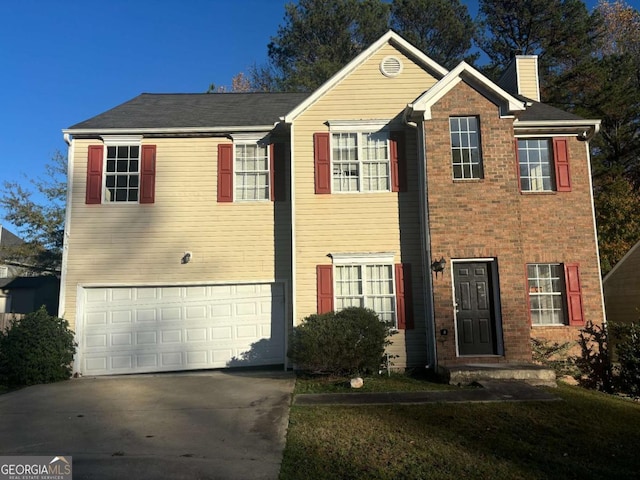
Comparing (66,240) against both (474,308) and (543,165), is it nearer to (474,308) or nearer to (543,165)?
(474,308)

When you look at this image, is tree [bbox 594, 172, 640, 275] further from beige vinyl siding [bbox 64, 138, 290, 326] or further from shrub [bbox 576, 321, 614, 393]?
beige vinyl siding [bbox 64, 138, 290, 326]

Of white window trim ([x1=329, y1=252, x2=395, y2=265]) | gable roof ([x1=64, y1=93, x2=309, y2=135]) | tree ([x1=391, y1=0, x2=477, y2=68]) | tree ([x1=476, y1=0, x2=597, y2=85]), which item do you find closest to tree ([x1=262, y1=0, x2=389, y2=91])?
tree ([x1=391, y1=0, x2=477, y2=68])

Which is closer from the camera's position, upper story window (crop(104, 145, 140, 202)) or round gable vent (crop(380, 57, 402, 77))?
round gable vent (crop(380, 57, 402, 77))

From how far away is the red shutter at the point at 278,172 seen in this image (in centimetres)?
1107

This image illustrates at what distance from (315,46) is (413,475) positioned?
24.2m

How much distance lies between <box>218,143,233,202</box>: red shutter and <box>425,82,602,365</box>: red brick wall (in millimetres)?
4603

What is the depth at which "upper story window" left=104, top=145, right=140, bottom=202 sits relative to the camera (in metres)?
11.1

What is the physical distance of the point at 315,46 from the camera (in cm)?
2505

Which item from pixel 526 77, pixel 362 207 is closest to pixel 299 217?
pixel 362 207

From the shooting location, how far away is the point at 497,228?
9531 millimetres

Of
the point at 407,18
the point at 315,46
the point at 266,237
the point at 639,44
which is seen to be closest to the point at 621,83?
the point at 639,44

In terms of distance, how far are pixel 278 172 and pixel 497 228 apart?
508 cm

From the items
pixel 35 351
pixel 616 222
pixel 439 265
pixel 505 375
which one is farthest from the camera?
pixel 616 222

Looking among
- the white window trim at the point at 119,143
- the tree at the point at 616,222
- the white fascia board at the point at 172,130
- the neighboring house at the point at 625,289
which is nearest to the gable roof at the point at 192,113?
the white fascia board at the point at 172,130
